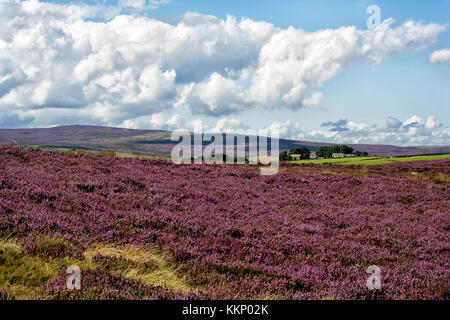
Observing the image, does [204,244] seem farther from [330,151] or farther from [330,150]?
[330,150]

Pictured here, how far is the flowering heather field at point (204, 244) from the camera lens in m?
4.60

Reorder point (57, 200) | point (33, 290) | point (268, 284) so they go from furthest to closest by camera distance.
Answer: point (57, 200), point (268, 284), point (33, 290)

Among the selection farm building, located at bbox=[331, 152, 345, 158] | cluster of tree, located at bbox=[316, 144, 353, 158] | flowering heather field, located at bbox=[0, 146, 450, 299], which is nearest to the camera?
flowering heather field, located at bbox=[0, 146, 450, 299]

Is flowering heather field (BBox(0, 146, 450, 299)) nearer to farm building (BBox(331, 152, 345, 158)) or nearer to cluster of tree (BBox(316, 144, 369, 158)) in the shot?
farm building (BBox(331, 152, 345, 158))

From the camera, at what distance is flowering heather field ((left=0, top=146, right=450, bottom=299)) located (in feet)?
15.1

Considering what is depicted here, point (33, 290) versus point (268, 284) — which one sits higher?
point (33, 290)

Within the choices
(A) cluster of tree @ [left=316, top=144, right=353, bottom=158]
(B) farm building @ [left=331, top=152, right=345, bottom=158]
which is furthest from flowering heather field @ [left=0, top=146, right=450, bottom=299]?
(A) cluster of tree @ [left=316, top=144, right=353, bottom=158]

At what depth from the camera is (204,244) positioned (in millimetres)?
6723

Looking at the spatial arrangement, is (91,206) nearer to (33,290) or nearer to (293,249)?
(33,290)

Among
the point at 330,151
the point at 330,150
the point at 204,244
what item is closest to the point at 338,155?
the point at 330,151

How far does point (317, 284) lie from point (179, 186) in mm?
10083

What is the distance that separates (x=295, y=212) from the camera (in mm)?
12359

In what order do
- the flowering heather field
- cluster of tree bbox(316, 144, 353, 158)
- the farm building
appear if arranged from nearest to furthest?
the flowering heather field < the farm building < cluster of tree bbox(316, 144, 353, 158)
